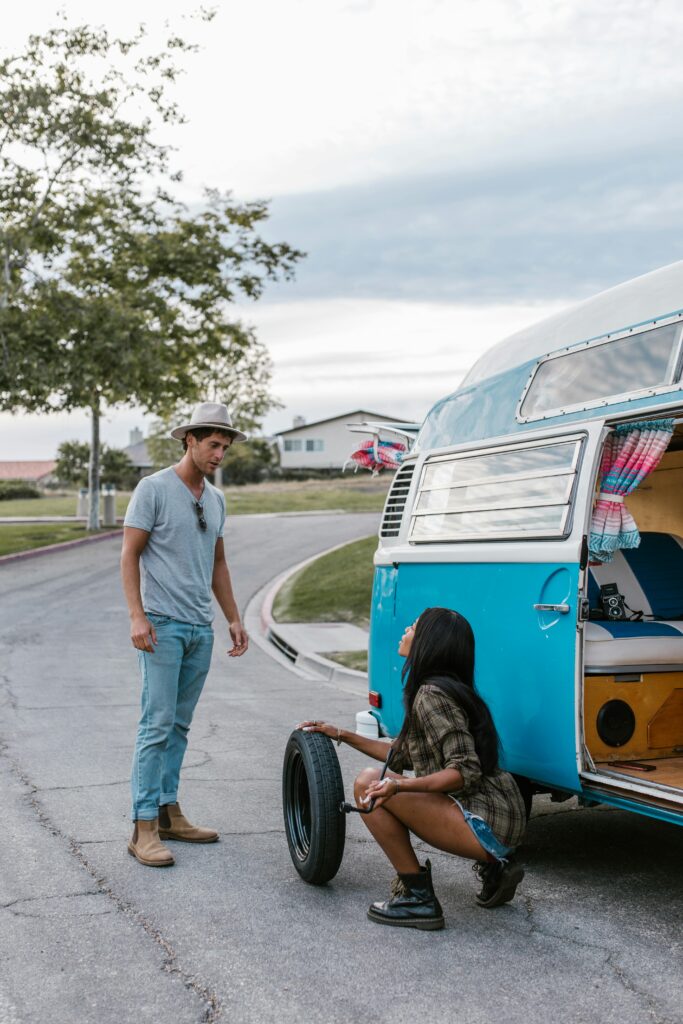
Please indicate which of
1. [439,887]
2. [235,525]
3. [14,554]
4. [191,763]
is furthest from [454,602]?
[235,525]

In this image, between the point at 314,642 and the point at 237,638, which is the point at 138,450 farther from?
the point at 237,638

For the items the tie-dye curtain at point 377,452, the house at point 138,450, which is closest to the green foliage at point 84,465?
the house at point 138,450

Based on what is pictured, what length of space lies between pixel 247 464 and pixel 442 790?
63825 millimetres

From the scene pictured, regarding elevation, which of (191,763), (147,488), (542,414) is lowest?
(191,763)

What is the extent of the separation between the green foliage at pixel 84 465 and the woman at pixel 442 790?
194ft

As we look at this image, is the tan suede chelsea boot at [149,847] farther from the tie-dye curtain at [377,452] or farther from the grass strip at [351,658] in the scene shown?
the grass strip at [351,658]

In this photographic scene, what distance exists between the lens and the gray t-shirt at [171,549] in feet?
18.6

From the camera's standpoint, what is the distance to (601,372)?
215 inches

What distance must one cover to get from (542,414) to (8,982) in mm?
3563

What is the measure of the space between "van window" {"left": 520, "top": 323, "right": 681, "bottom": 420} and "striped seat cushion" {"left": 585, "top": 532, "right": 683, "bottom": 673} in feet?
3.72

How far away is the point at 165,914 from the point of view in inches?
189

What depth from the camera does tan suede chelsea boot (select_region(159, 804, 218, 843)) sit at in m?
5.90

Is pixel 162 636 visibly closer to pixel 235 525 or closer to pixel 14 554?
pixel 14 554

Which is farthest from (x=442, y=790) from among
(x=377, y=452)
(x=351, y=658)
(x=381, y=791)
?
(x=351, y=658)
